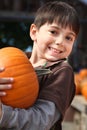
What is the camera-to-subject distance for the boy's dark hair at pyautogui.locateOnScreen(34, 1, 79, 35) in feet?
5.97

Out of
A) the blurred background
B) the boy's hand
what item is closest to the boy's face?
the boy's hand

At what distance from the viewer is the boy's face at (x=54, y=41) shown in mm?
1796

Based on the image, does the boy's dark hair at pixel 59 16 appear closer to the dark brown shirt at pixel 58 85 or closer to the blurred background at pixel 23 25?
the dark brown shirt at pixel 58 85

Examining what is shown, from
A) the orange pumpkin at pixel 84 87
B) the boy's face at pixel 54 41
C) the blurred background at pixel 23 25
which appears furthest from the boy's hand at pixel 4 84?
the blurred background at pixel 23 25

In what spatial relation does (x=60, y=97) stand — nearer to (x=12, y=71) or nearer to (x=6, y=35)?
(x=12, y=71)

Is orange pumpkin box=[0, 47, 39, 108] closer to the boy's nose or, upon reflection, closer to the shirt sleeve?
the shirt sleeve

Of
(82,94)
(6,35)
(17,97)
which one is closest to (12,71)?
(17,97)

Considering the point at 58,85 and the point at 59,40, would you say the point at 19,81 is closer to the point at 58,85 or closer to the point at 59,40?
the point at 58,85

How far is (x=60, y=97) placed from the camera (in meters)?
1.71

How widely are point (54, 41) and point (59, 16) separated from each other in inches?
5.0

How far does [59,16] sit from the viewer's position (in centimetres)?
183

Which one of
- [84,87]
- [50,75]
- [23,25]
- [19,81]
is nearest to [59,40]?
[50,75]

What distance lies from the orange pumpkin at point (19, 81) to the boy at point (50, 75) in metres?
0.03

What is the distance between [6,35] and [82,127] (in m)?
3.82
